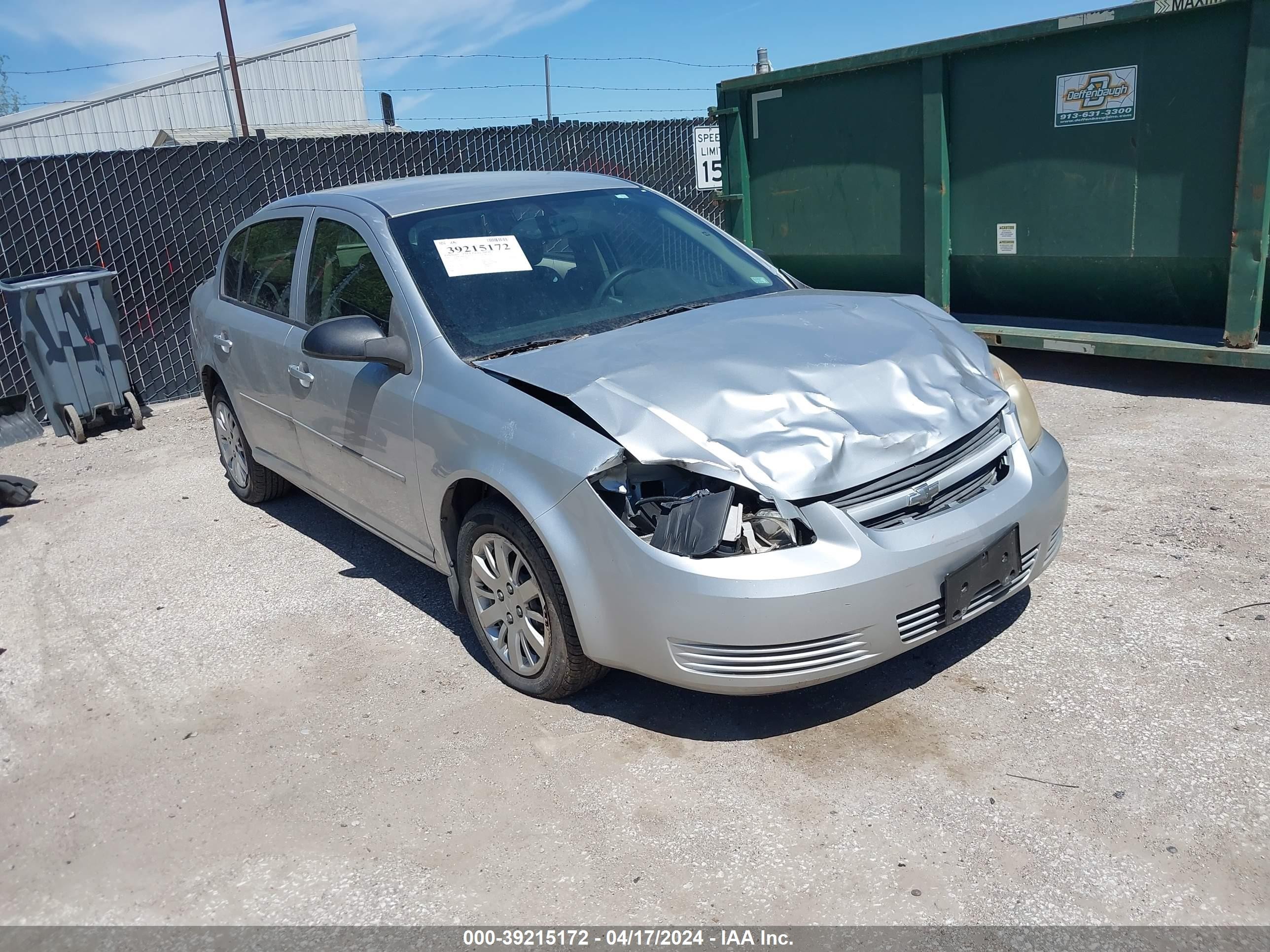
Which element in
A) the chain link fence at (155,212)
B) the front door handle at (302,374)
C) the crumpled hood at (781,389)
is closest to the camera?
the crumpled hood at (781,389)

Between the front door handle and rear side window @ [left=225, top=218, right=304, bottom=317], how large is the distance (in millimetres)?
325

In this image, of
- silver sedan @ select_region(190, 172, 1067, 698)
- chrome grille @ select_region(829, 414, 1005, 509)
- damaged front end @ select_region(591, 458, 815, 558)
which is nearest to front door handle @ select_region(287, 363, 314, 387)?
silver sedan @ select_region(190, 172, 1067, 698)

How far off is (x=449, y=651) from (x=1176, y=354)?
5076 mm

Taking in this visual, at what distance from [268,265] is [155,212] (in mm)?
5360

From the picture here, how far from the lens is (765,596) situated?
9.48 ft

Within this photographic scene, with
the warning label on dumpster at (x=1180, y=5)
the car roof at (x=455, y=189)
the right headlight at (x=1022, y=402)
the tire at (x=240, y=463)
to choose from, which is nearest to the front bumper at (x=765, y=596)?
the right headlight at (x=1022, y=402)

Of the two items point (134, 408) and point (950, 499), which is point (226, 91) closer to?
point (134, 408)

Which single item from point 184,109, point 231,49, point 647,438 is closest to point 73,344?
point 647,438

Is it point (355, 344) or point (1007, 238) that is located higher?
point (355, 344)

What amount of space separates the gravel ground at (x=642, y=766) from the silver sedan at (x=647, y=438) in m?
0.33

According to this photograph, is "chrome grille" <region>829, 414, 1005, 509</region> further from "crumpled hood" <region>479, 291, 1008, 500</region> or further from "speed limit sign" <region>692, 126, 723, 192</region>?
"speed limit sign" <region>692, 126, 723, 192</region>

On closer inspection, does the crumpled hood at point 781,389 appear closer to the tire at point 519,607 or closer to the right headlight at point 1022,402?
the right headlight at point 1022,402

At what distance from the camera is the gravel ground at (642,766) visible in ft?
8.71

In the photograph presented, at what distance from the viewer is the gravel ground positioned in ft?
8.71
